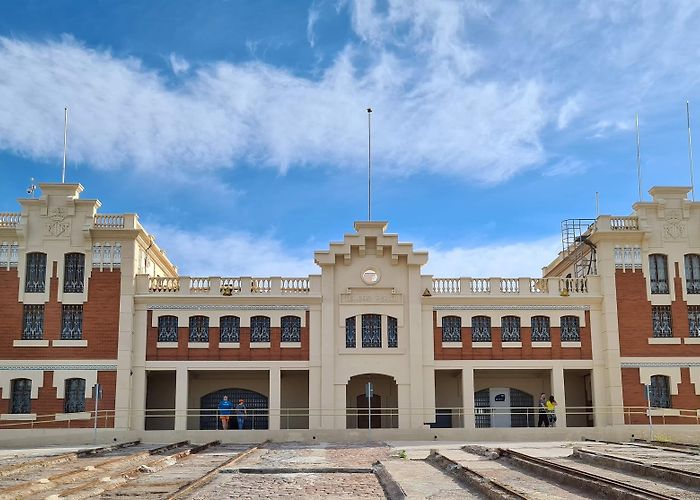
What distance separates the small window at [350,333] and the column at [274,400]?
3.48 m

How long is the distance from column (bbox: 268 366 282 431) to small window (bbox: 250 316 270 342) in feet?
5.08

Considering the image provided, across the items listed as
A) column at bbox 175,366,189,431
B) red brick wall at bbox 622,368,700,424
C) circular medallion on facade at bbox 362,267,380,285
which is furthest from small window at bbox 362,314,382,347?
red brick wall at bbox 622,368,700,424

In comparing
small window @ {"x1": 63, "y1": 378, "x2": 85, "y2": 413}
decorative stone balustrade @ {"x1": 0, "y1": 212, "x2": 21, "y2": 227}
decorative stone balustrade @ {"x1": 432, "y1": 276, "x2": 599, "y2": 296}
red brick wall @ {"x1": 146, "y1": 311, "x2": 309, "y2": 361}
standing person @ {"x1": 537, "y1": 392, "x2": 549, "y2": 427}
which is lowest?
standing person @ {"x1": 537, "y1": 392, "x2": 549, "y2": 427}

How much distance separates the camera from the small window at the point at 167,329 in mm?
41125

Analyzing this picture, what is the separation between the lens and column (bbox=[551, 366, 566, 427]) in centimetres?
4062

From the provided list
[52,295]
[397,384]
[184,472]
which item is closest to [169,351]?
[52,295]

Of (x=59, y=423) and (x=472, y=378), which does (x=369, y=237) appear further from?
(x=59, y=423)

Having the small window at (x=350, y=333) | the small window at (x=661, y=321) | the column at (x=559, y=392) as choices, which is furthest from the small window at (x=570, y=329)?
the small window at (x=350, y=333)

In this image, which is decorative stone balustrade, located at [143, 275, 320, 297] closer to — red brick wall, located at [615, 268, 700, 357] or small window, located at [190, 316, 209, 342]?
small window, located at [190, 316, 209, 342]

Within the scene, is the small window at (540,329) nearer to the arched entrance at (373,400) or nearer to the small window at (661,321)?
the small window at (661,321)

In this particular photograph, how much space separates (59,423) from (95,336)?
4067mm

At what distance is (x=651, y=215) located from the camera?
4222cm

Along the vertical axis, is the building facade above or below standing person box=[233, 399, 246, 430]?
above

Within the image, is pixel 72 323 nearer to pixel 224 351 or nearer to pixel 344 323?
pixel 224 351
